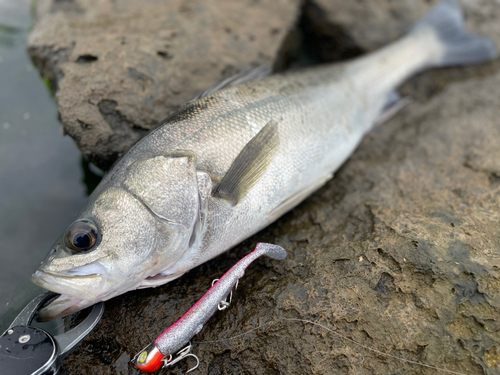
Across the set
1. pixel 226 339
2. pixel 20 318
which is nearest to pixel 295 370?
pixel 226 339

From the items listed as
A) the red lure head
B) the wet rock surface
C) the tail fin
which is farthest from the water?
the tail fin

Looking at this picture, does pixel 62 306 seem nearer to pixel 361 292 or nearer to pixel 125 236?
pixel 125 236

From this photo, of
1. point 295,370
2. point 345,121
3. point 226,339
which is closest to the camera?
point 295,370

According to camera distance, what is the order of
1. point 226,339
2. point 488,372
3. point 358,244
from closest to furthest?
1. point 488,372
2. point 226,339
3. point 358,244

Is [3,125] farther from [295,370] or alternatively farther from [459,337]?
[459,337]

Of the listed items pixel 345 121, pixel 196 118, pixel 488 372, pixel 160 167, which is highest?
pixel 196 118

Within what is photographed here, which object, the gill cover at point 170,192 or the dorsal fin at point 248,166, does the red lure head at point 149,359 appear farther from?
the dorsal fin at point 248,166

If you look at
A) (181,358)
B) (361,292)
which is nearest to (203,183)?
(181,358)
